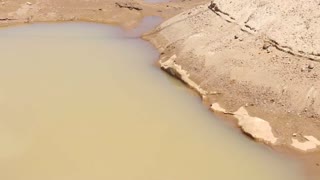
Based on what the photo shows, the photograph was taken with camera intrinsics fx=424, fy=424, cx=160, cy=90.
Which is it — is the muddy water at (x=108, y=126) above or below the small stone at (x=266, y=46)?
below

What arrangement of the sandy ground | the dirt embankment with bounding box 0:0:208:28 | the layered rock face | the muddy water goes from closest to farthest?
the muddy water, the sandy ground, the layered rock face, the dirt embankment with bounding box 0:0:208:28

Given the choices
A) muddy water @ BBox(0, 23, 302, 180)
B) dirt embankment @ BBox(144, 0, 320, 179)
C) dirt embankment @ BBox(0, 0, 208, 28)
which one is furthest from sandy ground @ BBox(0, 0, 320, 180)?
dirt embankment @ BBox(0, 0, 208, 28)

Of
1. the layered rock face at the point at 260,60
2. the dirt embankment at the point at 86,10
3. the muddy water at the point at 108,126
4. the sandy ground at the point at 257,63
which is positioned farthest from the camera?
the dirt embankment at the point at 86,10

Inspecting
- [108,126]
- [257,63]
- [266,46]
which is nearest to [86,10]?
[266,46]

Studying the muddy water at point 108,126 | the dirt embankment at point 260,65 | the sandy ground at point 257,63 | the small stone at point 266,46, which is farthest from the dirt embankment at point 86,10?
the small stone at point 266,46

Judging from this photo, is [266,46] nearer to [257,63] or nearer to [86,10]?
[257,63]

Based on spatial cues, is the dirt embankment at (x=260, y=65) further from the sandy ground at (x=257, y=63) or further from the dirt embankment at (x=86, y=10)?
the dirt embankment at (x=86, y=10)

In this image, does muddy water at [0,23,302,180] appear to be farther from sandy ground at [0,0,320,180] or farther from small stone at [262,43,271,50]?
small stone at [262,43,271,50]

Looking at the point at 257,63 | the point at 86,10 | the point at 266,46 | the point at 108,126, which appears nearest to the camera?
the point at 108,126
